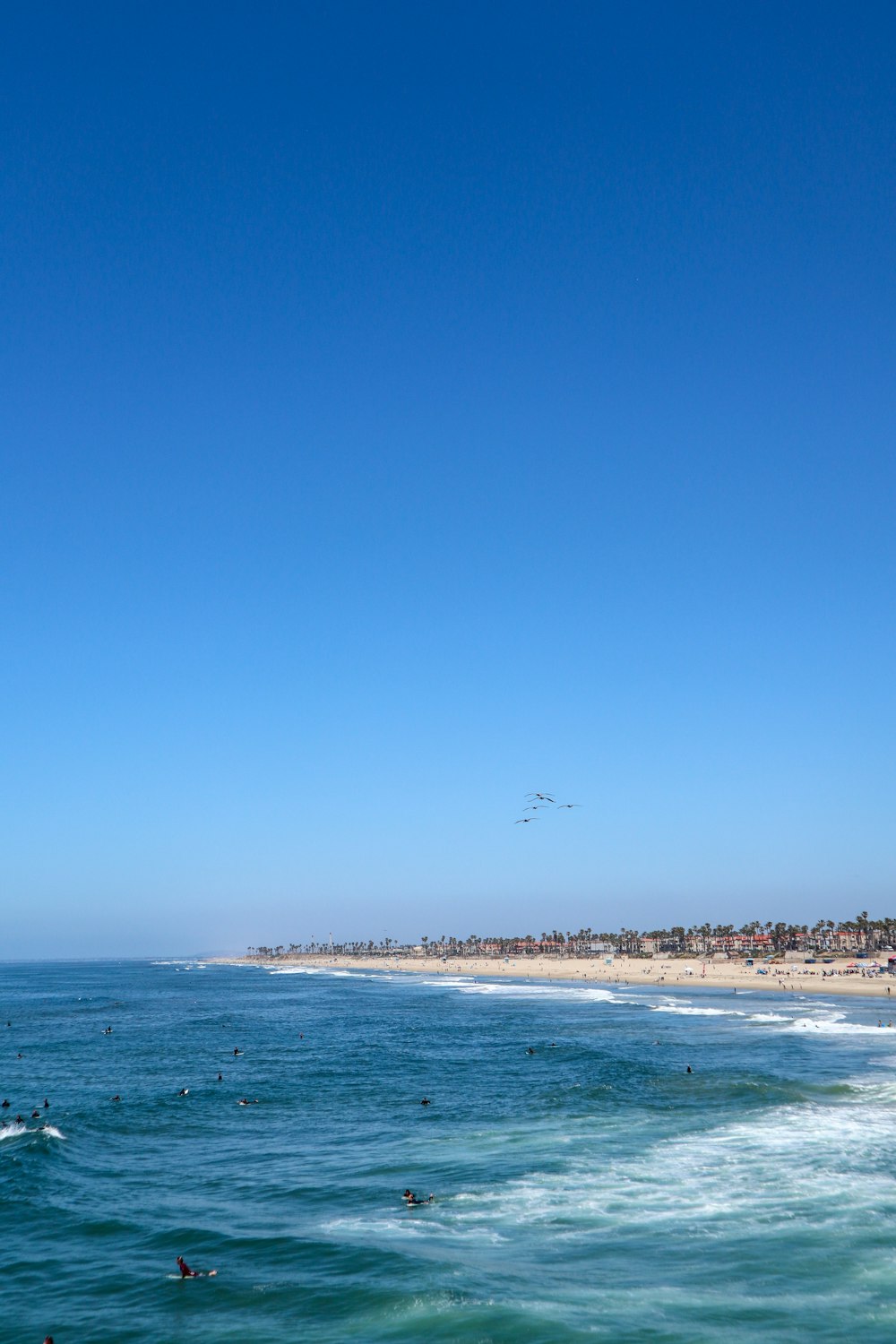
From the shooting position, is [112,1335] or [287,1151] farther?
[287,1151]

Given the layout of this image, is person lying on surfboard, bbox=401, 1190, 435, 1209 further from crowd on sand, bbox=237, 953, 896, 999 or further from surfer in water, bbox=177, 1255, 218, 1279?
crowd on sand, bbox=237, 953, 896, 999

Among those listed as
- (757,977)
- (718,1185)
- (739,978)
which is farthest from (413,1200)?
(757,977)

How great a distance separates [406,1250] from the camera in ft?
90.0

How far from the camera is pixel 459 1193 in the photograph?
3300 cm

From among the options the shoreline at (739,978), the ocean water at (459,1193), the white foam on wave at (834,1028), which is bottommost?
the shoreline at (739,978)

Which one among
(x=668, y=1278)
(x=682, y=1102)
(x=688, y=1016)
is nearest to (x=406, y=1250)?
(x=668, y=1278)

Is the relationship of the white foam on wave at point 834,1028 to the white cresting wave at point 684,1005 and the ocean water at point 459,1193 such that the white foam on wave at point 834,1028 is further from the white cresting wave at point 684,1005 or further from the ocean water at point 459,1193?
the ocean water at point 459,1193

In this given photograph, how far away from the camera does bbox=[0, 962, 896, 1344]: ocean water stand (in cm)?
2358

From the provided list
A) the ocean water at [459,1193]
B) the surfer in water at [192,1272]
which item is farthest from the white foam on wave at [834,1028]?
the surfer in water at [192,1272]

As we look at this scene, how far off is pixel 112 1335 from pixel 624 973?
16745 centimetres

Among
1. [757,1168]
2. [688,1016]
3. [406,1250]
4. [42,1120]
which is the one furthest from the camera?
[688,1016]

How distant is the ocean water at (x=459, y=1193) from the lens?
77.4 ft

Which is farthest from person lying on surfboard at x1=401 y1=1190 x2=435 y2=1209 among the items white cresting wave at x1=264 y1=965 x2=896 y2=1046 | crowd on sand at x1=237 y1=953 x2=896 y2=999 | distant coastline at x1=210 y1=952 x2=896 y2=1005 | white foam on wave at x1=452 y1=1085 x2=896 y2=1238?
crowd on sand at x1=237 y1=953 x2=896 y2=999

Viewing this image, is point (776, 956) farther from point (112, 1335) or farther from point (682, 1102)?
point (112, 1335)
